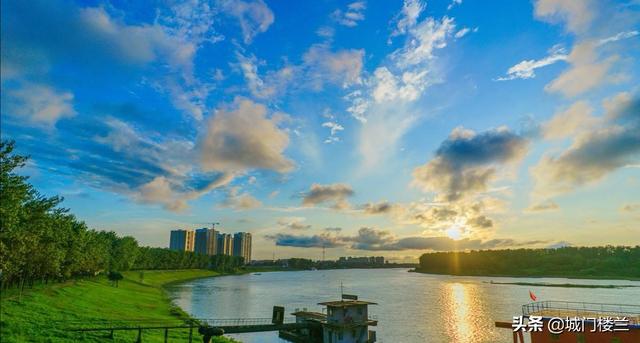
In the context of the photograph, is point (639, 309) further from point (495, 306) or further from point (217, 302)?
point (217, 302)

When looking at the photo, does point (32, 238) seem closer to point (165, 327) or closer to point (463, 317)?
point (165, 327)

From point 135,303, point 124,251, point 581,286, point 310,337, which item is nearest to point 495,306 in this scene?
point 310,337

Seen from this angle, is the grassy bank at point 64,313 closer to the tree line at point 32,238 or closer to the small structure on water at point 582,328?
the tree line at point 32,238

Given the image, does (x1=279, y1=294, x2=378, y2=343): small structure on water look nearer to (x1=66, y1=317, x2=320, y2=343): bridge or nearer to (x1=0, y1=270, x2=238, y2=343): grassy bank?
(x1=66, y1=317, x2=320, y2=343): bridge

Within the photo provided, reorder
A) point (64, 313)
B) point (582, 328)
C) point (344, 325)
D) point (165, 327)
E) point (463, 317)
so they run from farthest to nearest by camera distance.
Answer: point (463, 317), point (344, 325), point (64, 313), point (165, 327), point (582, 328)

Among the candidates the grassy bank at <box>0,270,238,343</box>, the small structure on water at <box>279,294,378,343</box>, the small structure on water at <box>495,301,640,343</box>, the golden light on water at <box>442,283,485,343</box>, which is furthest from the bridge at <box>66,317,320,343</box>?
the small structure on water at <box>495,301,640,343</box>

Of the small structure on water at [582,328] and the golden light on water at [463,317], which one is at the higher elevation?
the small structure on water at [582,328]

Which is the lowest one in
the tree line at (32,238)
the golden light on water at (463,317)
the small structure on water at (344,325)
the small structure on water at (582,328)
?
the golden light on water at (463,317)

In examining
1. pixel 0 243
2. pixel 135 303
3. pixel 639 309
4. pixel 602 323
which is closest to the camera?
pixel 602 323

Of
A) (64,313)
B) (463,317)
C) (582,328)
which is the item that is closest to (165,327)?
(64,313)

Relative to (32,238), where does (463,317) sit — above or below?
below

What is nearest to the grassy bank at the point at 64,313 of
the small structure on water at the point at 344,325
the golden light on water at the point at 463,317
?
the small structure on water at the point at 344,325

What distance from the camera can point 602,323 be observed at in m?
38.4

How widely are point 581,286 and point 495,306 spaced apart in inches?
3179
